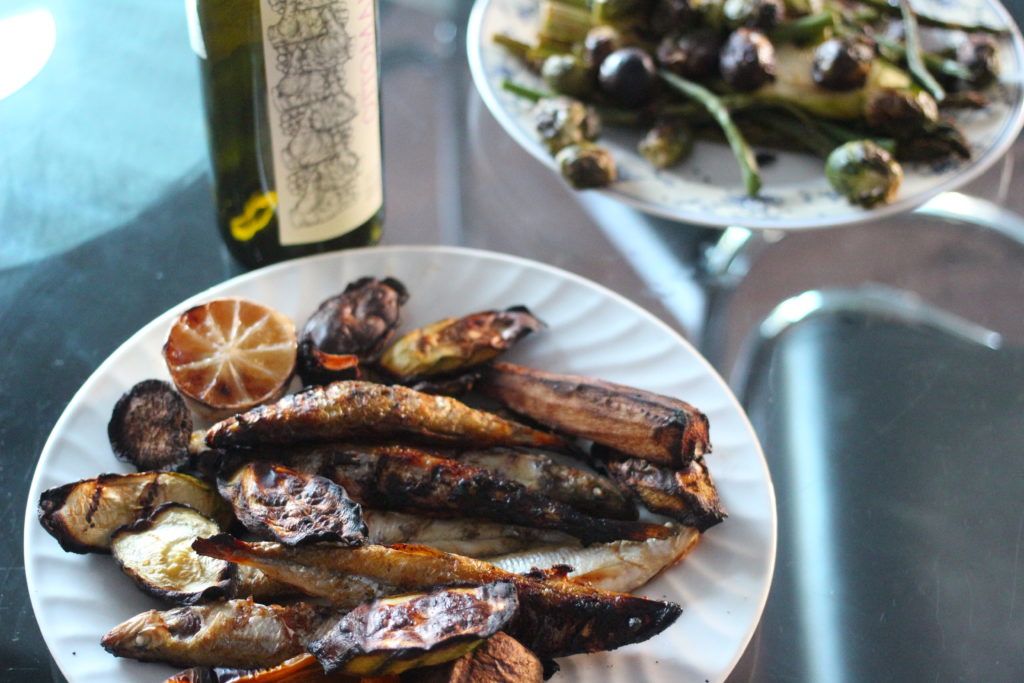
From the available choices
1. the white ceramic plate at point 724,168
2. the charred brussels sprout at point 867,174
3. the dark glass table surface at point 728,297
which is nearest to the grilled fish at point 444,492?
the dark glass table surface at point 728,297

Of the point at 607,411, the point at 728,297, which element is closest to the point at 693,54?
the point at 728,297

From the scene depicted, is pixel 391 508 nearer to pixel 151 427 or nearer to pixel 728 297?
pixel 151 427

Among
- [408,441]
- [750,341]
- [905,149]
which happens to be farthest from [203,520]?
[905,149]

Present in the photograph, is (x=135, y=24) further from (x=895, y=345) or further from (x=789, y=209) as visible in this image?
(x=895, y=345)

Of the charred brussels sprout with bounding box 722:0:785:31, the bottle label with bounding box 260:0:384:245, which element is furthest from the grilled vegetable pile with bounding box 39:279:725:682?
the charred brussels sprout with bounding box 722:0:785:31

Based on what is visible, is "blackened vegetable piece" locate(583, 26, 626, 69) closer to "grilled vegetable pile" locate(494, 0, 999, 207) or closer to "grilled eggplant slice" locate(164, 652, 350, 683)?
"grilled vegetable pile" locate(494, 0, 999, 207)

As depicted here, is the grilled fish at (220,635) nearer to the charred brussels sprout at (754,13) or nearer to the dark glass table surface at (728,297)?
the dark glass table surface at (728,297)
